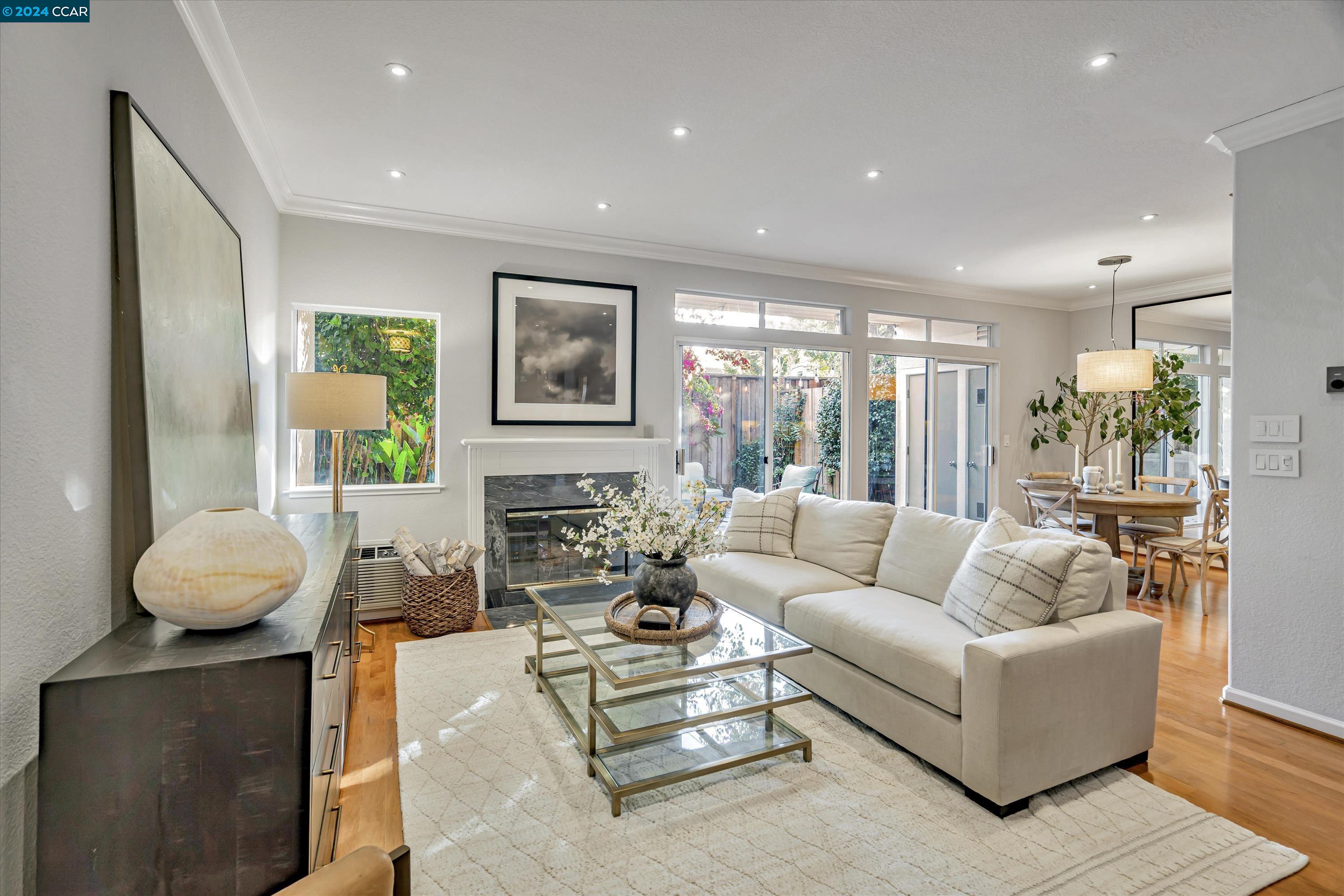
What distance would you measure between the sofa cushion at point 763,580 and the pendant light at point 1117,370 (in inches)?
122

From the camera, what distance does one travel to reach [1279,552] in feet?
9.30

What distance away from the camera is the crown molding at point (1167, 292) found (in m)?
5.75

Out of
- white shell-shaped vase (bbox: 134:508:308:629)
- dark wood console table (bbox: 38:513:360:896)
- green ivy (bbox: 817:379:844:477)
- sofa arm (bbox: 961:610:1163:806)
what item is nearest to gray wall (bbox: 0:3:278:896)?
dark wood console table (bbox: 38:513:360:896)

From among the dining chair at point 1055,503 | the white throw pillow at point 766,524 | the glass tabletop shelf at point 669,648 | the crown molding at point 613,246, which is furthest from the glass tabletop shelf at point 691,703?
the crown molding at point 613,246

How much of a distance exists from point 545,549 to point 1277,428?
4.14 metres

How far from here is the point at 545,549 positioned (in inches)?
184

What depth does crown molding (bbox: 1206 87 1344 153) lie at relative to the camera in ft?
8.70

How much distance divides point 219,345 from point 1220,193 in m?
5.19

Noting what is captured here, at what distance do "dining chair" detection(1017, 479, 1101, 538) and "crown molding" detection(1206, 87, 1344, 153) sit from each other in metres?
2.43

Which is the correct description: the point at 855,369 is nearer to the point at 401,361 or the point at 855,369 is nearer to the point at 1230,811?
the point at 401,361

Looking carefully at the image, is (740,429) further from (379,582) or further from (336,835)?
(336,835)

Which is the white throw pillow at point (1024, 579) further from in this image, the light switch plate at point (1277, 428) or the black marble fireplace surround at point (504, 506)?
the black marble fireplace surround at point (504, 506)

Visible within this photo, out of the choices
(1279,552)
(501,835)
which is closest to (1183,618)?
(1279,552)

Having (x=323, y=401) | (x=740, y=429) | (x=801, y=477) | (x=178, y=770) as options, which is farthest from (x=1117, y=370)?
(x=178, y=770)
